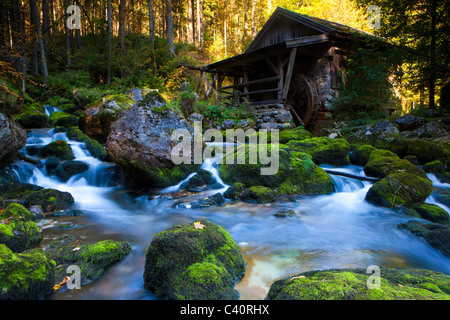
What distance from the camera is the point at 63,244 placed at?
3.60 metres

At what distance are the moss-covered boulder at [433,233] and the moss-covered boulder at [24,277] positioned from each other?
4778mm

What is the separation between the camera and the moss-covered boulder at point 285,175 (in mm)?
6586

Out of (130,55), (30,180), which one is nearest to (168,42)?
(130,55)

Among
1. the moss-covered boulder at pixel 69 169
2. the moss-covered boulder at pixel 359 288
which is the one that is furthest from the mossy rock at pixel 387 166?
the moss-covered boulder at pixel 69 169

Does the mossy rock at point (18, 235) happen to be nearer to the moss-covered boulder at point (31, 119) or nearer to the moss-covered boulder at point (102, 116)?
the moss-covered boulder at point (102, 116)

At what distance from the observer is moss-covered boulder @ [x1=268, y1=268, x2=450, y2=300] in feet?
6.36

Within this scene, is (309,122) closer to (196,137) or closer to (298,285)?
(196,137)

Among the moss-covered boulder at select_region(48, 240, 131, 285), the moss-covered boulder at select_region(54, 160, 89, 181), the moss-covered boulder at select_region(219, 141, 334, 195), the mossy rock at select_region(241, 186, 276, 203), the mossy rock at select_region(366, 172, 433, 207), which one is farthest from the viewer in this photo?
the moss-covered boulder at select_region(54, 160, 89, 181)

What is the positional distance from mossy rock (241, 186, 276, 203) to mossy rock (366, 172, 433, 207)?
7.15ft

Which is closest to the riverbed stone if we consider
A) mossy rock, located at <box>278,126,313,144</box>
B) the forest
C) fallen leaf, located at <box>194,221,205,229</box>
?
the forest

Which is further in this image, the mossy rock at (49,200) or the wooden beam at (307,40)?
the wooden beam at (307,40)

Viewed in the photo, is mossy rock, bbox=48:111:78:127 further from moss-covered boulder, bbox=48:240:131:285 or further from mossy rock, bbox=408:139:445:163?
mossy rock, bbox=408:139:445:163

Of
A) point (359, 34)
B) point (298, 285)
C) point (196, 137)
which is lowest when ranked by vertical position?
point (298, 285)

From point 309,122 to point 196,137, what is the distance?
9488 mm
